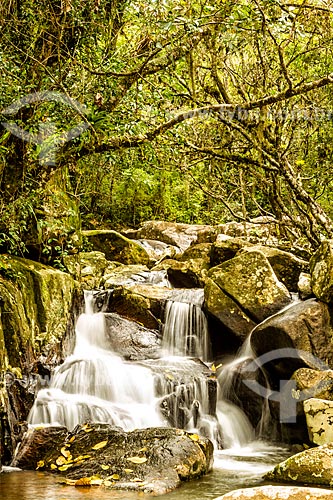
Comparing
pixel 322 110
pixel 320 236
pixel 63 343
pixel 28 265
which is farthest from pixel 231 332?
pixel 322 110

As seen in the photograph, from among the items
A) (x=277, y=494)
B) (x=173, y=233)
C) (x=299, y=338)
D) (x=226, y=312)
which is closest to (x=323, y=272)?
(x=299, y=338)

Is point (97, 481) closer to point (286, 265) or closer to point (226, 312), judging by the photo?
point (226, 312)

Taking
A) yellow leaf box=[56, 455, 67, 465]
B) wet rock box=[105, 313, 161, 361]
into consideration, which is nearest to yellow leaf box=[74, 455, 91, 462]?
yellow leaf box=[56, 455, 67, 465]

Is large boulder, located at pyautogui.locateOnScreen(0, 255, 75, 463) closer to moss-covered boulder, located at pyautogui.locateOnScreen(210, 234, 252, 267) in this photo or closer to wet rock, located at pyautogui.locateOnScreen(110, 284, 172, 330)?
wet rock, located at pyautogui.locateOnScreen(110, 284, 172, 330)

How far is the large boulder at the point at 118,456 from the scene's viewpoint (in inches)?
189

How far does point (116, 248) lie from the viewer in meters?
13.6

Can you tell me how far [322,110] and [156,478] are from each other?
707 cm

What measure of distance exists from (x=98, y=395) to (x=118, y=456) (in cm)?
210

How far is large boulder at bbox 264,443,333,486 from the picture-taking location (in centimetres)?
481

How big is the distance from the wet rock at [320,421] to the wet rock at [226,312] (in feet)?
8.59

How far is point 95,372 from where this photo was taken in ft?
24.8

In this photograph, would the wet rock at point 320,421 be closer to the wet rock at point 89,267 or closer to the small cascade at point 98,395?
the small cascade at point 98,395

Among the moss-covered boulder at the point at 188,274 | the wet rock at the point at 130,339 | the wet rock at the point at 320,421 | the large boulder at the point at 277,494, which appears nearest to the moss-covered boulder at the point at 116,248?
the moss-covered boulder at the point at 188,274

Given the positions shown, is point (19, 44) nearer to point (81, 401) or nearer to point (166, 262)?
point (81, 401)
